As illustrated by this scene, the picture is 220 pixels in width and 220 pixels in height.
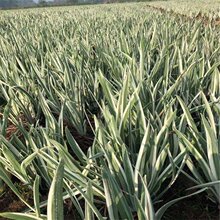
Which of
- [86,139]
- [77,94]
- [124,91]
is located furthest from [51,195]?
[77,94]

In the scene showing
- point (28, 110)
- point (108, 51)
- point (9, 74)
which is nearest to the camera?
point (28, 110)

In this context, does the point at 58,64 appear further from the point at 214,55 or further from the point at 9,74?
the point at 214,55

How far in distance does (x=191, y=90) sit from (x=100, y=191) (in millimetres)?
735

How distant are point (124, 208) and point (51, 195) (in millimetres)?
199

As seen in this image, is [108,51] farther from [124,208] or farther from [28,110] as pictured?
[124,208]

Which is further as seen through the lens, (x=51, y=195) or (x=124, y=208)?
(x=124, y=208)

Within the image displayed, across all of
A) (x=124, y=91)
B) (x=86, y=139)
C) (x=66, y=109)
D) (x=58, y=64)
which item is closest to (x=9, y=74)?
(x=58, y=64)

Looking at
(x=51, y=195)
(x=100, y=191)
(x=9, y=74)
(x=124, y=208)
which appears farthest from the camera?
(x=9, y=74)

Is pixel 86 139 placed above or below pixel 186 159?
below

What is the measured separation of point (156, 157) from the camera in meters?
0.92

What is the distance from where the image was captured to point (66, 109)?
4.50ft

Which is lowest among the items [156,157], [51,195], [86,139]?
[86,139]

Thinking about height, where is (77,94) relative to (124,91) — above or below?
below

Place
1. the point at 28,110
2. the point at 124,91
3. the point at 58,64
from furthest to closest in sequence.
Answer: the point at 58,64, the point at 28,110, the point at 124,91
